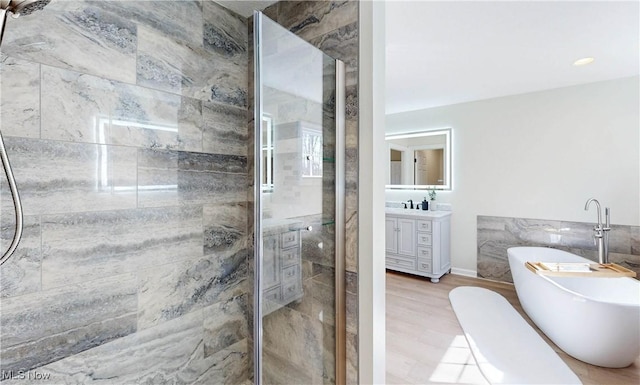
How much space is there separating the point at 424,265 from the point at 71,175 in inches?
146

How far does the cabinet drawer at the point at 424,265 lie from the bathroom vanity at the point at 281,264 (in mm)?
2749

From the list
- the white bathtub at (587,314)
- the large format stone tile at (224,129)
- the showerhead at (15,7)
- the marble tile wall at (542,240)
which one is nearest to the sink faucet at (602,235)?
the marble tile wall at (542,240)

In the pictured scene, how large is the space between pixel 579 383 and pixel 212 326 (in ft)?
7.88

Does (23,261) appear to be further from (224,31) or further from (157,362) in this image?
(224,31)

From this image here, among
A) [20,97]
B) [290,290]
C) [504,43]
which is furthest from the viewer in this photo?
[504,43]

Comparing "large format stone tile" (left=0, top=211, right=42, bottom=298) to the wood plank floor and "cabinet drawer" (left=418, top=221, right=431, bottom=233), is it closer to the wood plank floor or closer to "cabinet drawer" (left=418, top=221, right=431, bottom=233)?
the wood plank floor

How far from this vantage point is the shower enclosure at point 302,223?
134cm

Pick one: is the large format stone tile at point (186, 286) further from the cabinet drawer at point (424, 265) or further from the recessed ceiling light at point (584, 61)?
the recessed ceiling light at point (584, 61)

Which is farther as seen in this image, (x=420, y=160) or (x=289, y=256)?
(x=420, y=160)

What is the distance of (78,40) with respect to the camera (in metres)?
1.16

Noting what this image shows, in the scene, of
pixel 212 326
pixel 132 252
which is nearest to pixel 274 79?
pixel 132 252

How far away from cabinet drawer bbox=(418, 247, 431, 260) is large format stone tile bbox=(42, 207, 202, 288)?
3.03 metres

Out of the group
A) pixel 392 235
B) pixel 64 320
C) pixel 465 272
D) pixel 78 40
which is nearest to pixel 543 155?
pixel 465 272

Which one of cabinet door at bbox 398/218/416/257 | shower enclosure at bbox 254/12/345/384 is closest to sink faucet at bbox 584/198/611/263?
cabinet door at bbox 398/218/416/257
